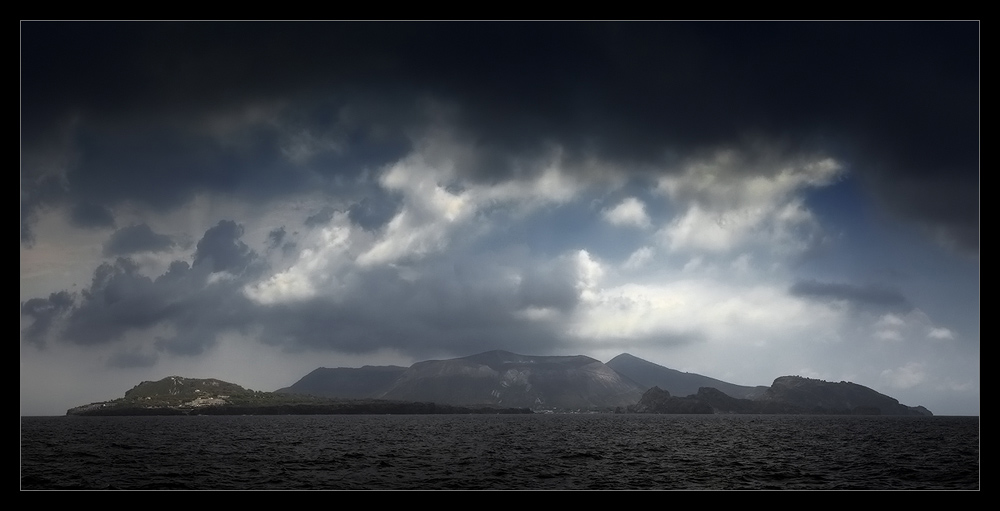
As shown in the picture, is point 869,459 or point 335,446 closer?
point 869,459

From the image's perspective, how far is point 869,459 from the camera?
202ft

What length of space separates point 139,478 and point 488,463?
2658cm
